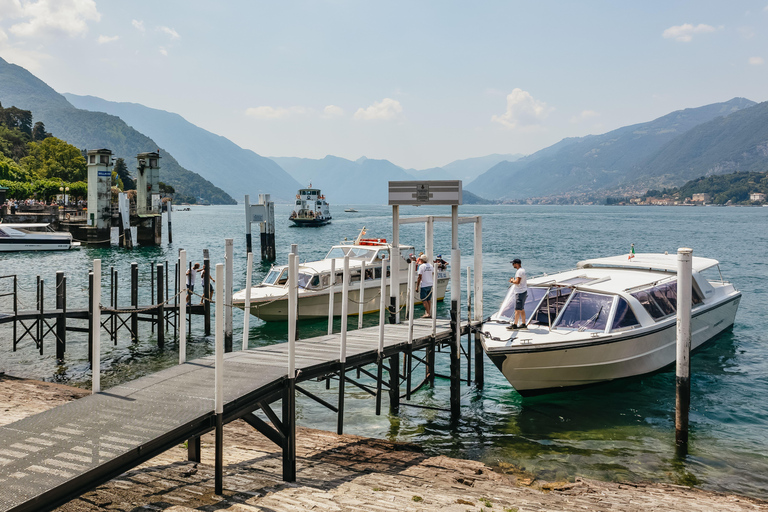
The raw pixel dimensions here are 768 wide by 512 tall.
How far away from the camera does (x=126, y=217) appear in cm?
5325

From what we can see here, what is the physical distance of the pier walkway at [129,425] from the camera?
18.3 feet

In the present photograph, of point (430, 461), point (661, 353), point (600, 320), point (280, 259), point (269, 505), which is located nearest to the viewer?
point (269, 505)

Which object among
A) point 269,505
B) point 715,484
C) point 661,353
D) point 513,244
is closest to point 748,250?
point 513,244

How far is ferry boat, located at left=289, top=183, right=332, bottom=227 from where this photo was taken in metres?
97.8

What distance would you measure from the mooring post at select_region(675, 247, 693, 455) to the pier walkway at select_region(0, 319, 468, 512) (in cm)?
636

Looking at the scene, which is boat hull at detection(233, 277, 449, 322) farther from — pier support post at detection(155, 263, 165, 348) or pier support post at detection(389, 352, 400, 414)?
pier support post at detection(389, 352, 400, 414)

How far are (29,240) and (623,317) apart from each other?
166 feet

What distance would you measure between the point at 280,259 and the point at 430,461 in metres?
42.7

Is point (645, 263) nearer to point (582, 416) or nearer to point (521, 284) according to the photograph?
point (521, 284)

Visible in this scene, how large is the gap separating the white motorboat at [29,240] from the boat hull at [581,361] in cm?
4821

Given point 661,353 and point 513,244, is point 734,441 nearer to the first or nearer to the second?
point 661,353

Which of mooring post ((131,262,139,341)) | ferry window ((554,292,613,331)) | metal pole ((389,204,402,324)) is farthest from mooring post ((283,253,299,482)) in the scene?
mooring post ((131,262,139,341))

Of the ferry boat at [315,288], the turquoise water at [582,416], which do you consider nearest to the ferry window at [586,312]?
the turquoise water at [582,416]

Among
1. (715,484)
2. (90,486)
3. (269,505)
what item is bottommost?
(715,484)
